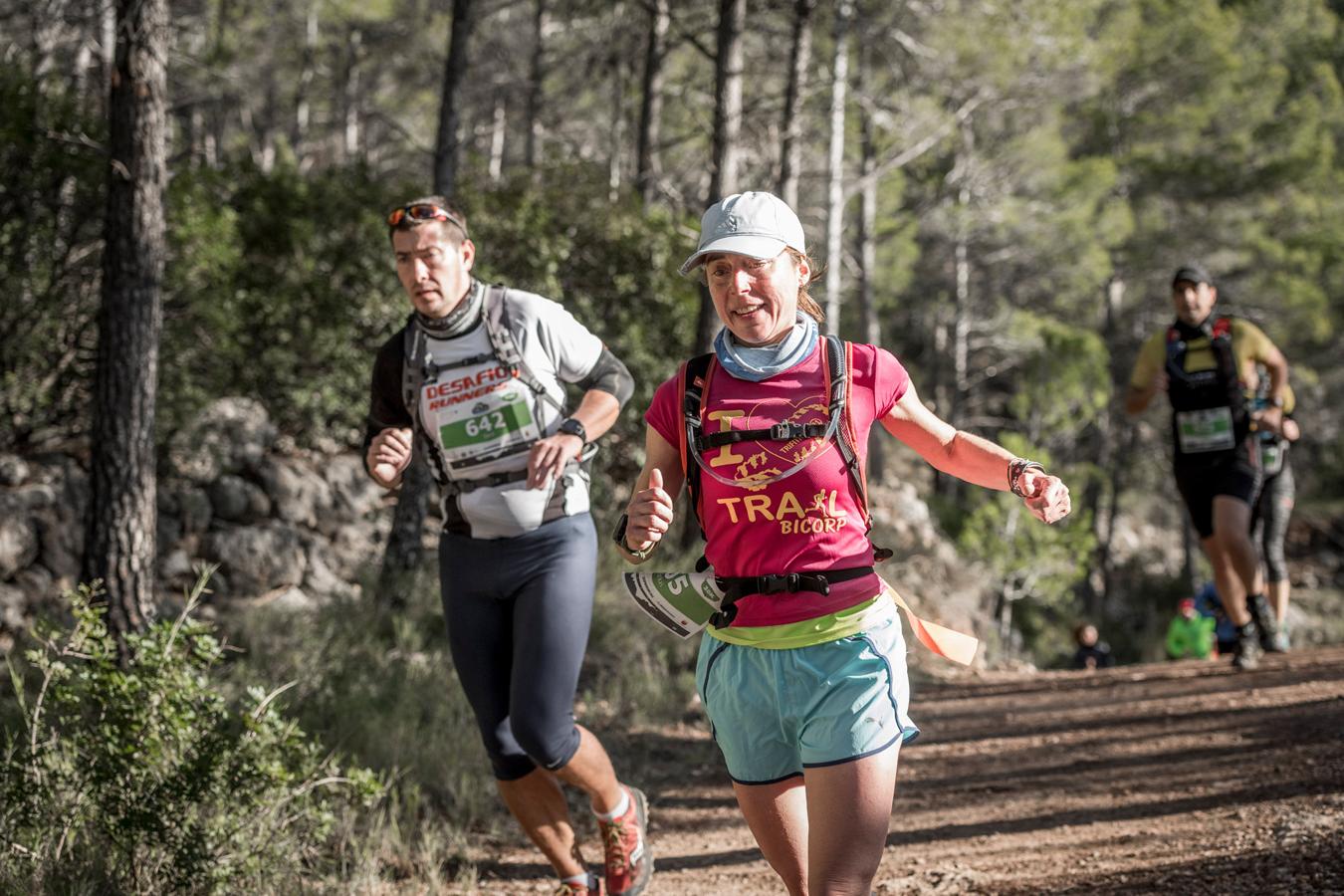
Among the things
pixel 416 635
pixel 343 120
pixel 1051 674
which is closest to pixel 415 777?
pixel 416 635

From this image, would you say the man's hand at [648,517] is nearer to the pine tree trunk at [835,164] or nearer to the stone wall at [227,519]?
the stone wall at [227,519]

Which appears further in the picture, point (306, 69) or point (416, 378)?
point (306, 69)

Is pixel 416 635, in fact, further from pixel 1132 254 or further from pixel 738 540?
pixel 1132 254

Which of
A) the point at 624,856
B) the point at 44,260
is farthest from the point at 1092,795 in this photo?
the point at 44,260

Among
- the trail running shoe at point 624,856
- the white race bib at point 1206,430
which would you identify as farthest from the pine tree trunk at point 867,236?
the trail running shoe at point 624,856

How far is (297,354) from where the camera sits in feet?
36.1

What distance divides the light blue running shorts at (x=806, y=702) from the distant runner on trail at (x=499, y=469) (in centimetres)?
96

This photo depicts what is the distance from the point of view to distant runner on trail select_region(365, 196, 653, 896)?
360 centimetres

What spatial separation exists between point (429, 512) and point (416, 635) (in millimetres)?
4058

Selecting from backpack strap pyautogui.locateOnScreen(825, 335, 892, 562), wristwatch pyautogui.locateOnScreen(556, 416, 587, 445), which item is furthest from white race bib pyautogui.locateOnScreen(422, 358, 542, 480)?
backpack strap pyautogui.locateOnScreen(825, 335, 892, 562)

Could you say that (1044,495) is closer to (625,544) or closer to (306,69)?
(625,544)

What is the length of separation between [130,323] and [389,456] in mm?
3302

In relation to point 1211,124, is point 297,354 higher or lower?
lower

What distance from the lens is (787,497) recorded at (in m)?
2.64
